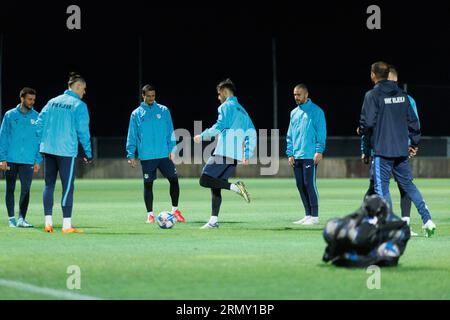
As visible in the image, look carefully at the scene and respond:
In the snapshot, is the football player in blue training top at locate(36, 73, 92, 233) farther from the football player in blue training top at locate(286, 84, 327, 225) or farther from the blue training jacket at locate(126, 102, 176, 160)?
the football player in blue training top at locate(286, 84, 327, 225)

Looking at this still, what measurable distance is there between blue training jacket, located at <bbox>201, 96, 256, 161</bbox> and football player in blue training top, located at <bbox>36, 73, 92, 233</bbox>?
5.81ft

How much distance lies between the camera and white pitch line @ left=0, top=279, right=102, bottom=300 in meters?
7.94

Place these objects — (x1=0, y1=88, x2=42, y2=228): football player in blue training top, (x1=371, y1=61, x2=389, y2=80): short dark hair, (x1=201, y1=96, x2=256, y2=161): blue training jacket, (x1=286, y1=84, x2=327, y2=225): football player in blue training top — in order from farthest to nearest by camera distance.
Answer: (x1=286, y1=84, x2=327, y2=225): football player in blue training top < (x1=0, y1=88, x2=42, y2=228): football player in blue training top < (x1=201, y1=96, x2=256, y2=161): blue training jacket < (x1=371, y1=61, x2=389, y2=80): short dark hair

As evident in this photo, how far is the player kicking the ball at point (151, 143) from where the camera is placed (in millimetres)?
16234

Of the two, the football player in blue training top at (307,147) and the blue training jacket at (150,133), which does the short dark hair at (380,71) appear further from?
the blue training jacket at (150,133)

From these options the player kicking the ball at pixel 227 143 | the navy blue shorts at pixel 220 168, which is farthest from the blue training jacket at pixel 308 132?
the navy blue shorts at pixel 220 168

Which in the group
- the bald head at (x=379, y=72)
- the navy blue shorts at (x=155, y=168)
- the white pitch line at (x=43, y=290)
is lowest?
the white pitch line at (x=43, y=290)

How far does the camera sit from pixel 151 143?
1627cm

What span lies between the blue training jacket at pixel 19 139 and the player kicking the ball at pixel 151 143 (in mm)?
1494

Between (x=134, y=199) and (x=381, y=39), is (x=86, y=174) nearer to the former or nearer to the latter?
(x=134, y=199)

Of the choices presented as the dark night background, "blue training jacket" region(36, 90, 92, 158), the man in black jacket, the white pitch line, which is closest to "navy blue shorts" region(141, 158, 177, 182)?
"blue training jacket" region(36, 90, 92, 158)

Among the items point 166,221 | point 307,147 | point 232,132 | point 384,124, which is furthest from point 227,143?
point 384,124

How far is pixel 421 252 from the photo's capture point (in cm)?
1112
